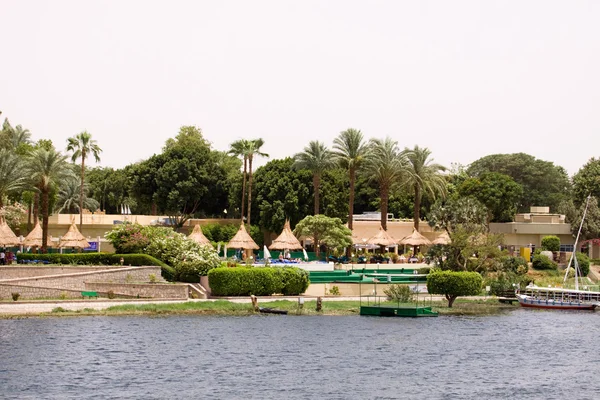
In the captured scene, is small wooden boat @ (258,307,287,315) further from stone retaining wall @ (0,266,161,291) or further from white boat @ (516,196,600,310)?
white boat @ (516,196,600,310)

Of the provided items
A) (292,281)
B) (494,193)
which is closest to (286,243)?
(292,281)

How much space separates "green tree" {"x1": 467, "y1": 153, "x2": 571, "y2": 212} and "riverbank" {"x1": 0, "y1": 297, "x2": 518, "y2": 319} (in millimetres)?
81628

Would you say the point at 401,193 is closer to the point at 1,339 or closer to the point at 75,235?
the point at 75,235

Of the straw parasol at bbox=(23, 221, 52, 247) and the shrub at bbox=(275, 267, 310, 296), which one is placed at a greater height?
the straw parasol at bbox=(23, 221, 52, 247)

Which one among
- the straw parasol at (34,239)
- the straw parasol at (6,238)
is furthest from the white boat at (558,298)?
the straw parasol at (6,238)

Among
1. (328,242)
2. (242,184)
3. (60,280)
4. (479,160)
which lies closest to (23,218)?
(242,184)

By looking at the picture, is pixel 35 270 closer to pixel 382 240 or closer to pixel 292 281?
pixel 292 281

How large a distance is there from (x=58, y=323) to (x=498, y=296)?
35.1 meters

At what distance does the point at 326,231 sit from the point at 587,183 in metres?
35.5

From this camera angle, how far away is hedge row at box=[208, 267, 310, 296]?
2692 inches

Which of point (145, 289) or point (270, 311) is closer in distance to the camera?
point (270, 311)

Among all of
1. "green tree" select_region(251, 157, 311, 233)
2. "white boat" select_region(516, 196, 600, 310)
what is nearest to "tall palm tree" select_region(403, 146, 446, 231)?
"green tree" select_region(251, 157, 311, 233)

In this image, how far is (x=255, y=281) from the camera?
69.2 meters

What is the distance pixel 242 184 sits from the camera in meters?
114
